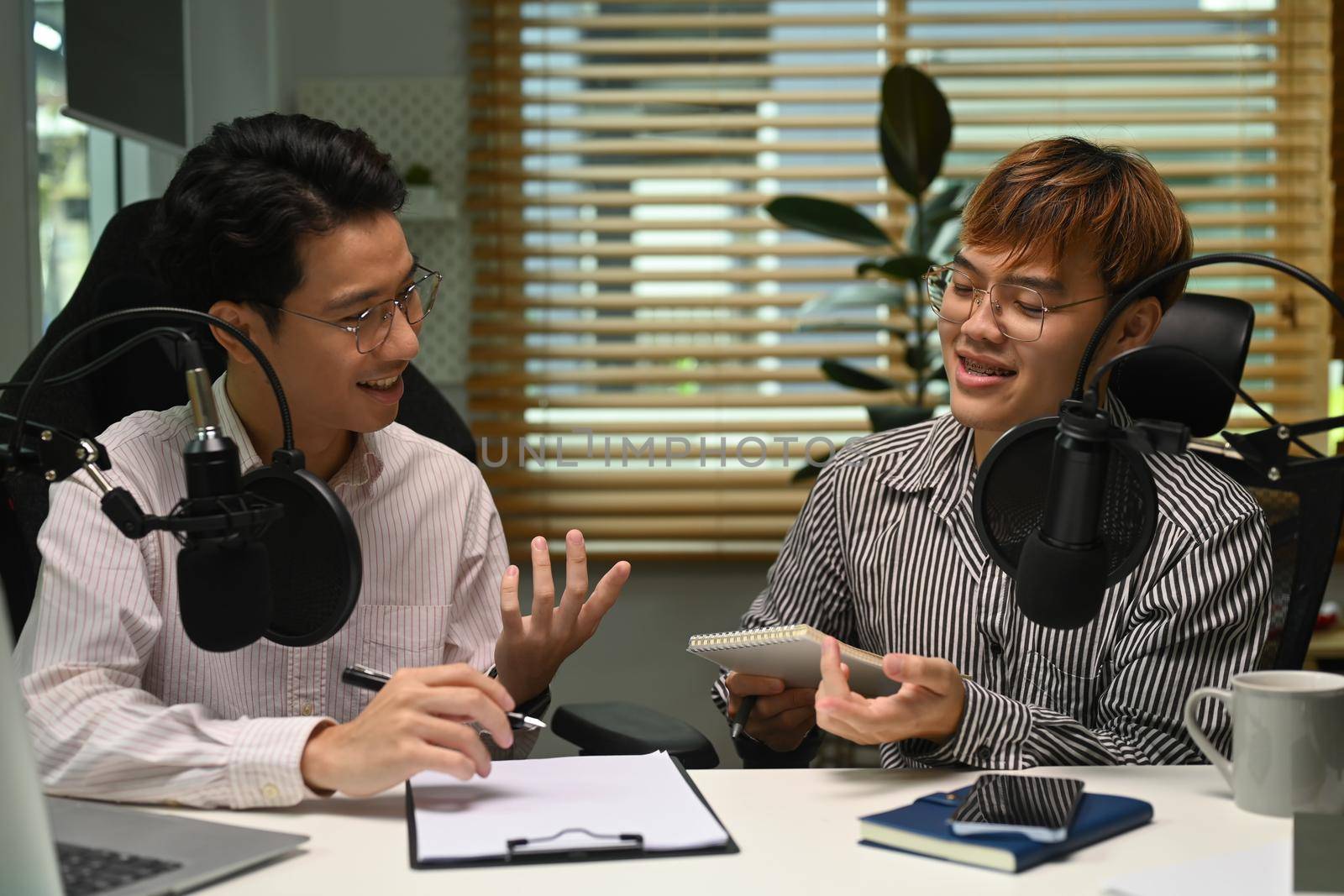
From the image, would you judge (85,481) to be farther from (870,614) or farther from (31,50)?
(31,50)

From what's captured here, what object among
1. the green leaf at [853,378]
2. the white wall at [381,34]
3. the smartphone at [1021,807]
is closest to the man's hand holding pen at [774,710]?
the smartphone at [1021,807]

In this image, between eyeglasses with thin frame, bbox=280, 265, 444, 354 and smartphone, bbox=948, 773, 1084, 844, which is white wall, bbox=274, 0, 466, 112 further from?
smartphone, bbox=948, 773, 1084, 844

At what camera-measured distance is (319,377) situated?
130cm

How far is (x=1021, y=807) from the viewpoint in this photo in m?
0.94

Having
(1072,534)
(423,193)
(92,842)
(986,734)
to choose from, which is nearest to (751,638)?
(986,734)

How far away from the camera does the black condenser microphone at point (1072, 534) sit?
89 cm

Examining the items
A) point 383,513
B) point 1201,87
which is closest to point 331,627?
point 383,513

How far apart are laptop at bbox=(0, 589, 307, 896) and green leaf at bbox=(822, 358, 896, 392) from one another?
2.03 metres

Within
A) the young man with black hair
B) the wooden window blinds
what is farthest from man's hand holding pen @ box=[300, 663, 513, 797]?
the wooden window blinds

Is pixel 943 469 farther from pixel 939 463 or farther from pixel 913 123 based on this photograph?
pixel 913 123

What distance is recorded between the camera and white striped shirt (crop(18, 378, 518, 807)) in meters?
1.00

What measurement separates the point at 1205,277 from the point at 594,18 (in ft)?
5.54

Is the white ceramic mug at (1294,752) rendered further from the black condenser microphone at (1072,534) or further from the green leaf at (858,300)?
the green leaf at (858,300)

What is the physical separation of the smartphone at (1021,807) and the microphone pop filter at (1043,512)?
139mm
